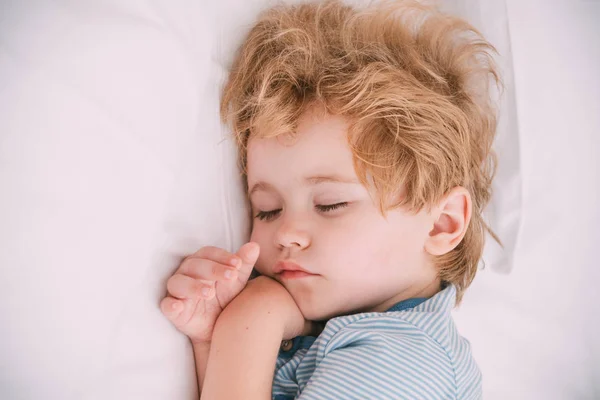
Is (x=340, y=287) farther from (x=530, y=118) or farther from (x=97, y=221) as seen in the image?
(x=530, y=118)

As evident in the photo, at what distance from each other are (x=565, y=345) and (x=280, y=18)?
101 cm

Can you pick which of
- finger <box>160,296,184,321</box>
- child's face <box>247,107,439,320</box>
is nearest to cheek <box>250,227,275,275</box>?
child's face <box>247,107,439,320</box>

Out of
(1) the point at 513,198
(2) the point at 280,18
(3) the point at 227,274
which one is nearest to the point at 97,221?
(3) the point at 227,274

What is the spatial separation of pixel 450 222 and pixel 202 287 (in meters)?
0.50

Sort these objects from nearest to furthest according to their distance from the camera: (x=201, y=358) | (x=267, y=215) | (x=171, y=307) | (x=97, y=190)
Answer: (x=97, y=190) → (x=171, y=307) → (x=201, y=358) → (x=267, y=215)

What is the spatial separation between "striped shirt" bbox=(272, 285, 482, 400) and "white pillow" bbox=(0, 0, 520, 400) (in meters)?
0.21

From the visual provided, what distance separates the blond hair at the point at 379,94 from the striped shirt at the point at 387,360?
185 millimetres

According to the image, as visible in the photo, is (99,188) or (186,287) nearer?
(99,188)

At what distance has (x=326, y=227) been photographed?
100 centimetres

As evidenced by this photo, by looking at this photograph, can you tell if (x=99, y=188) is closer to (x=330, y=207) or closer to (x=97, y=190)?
(x=97, y=190)

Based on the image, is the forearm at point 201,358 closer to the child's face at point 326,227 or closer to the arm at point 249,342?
the arm at point 249,342

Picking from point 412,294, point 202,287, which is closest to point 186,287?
point 202,287

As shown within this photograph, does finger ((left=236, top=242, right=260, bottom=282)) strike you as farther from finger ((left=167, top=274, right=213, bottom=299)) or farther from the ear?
the ear

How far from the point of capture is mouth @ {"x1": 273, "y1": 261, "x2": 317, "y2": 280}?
1.02 metres
